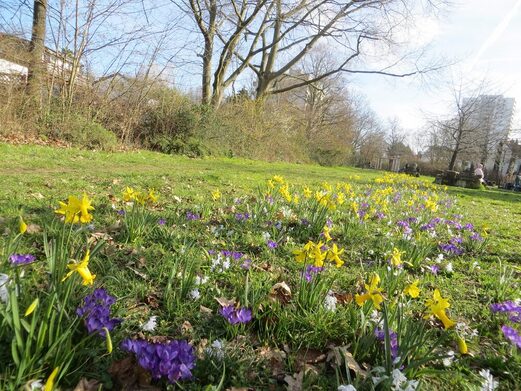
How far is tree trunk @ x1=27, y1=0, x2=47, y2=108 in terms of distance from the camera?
11102 mm

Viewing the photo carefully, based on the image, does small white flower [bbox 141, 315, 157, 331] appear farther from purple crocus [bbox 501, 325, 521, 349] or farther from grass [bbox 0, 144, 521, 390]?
purple crocus [bbox 501, 325, 521, 349]

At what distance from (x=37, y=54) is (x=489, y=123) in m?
44.8

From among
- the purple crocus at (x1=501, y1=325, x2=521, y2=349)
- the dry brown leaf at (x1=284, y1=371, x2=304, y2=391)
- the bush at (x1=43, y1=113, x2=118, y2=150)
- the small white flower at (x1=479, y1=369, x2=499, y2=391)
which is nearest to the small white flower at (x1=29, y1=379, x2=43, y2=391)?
the dry brown leaf at (x1=284, y1=371, x2=304, y2=391)

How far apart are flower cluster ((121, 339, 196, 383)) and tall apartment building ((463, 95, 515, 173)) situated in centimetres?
4209

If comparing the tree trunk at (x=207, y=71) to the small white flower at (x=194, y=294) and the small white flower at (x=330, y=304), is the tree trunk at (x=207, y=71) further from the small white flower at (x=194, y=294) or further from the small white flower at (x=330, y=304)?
the small white flower at (x=330, y=304)

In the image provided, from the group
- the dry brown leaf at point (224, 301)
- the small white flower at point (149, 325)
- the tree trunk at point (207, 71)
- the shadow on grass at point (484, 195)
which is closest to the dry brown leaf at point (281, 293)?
the dry brown leaf at point (224, 301)

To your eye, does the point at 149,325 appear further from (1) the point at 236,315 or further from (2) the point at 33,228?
(2) the point at 33,228

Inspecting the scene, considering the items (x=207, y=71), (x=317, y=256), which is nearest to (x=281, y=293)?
(x=317, y=256)

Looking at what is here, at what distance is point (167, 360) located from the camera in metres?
1.38

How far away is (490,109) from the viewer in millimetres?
41000

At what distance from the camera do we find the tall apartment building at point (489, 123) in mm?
37866

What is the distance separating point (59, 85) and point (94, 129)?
2029mm

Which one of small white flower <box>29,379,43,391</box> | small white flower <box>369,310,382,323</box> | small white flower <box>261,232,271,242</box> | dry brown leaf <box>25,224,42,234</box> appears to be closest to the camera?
small white flower <box>29,379,43,391</box>

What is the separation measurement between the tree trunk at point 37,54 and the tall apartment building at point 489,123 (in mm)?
37933
